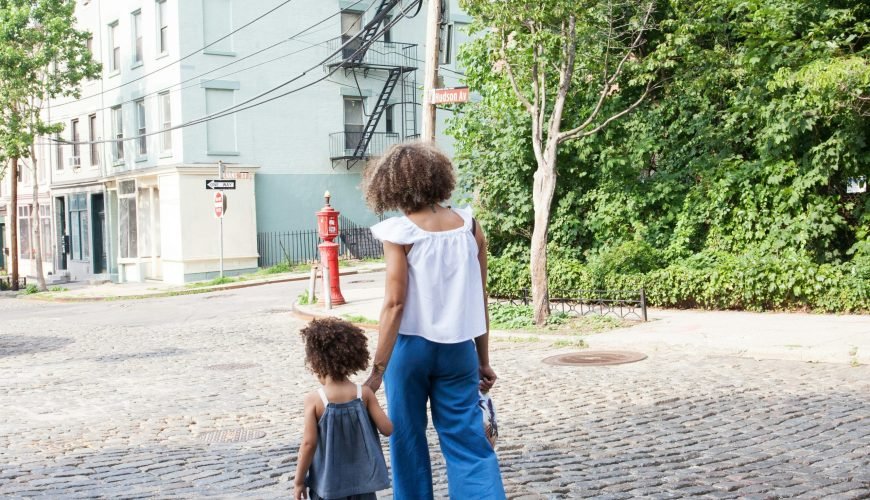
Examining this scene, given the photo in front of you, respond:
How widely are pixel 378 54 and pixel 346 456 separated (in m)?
30.3

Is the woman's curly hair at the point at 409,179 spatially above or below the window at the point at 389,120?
below

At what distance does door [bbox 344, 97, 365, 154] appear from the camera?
32.6m

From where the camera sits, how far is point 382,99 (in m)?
32.8

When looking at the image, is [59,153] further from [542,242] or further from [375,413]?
[375,413]

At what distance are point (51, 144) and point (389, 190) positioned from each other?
37.7 metres

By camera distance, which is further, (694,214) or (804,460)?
(694,214)

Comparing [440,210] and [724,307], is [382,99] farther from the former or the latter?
[440,210]

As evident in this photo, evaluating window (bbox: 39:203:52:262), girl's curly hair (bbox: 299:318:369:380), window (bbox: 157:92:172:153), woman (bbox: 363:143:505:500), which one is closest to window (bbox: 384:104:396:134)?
window (bbox: 157:92:172:153)

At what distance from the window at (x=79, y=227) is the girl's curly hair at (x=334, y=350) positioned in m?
35.0

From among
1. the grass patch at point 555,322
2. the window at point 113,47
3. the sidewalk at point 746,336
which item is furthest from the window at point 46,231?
the sidewalk at point 746,336

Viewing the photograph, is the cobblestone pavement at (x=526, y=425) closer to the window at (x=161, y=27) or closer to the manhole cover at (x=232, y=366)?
the manhole cover at (x=232, y=366)

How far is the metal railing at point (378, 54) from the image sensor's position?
31938 millimetres

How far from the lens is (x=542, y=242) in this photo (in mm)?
13539

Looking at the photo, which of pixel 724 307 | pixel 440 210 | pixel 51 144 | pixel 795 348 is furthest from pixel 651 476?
pixel 51 144
